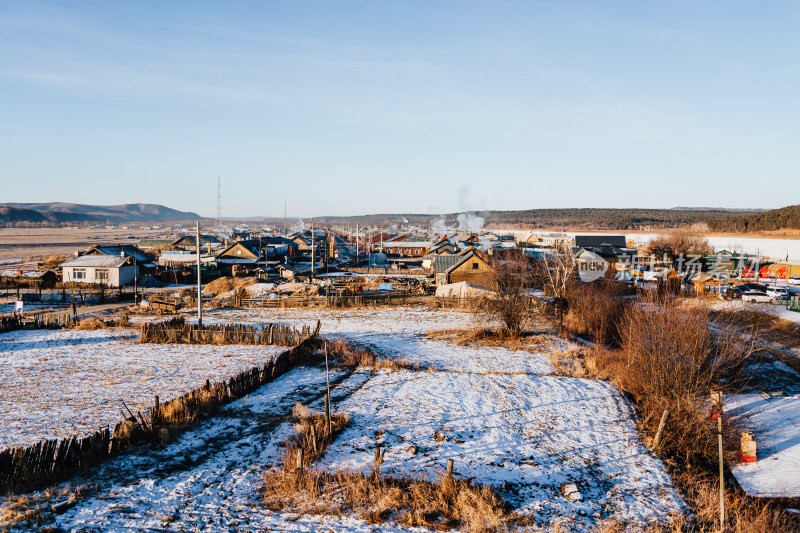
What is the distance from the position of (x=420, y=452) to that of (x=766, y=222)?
133 m

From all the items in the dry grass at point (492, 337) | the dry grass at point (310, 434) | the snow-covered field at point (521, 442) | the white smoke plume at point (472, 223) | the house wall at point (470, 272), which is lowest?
the dry grass at point (492, 337)

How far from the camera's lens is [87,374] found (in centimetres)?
2000

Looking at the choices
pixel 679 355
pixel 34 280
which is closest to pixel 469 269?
pixel 679 355

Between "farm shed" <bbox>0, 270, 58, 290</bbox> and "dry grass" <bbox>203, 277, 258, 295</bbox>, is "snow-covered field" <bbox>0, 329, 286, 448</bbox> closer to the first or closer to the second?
"dry grass" <bbox>203, 277, 258, 295</bbox>

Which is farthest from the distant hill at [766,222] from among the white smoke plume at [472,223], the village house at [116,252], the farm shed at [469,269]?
the village house at [116,252]

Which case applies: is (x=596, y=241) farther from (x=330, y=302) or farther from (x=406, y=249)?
(x=330, y=302)

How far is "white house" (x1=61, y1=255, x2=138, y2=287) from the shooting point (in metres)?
48.1

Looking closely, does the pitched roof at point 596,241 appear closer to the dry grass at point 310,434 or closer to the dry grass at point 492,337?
the dry grass at point 492,337

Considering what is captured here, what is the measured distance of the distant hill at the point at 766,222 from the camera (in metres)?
108

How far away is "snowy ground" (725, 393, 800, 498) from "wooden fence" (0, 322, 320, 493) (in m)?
15.4

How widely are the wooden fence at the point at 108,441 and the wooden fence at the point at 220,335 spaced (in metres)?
6.69

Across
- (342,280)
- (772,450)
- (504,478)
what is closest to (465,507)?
(504,478)

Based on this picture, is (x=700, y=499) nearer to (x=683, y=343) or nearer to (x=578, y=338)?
(x=683, y=343)

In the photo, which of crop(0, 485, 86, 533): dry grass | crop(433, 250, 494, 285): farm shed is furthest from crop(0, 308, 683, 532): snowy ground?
crop(433, 250, 494, 285): farm shed
